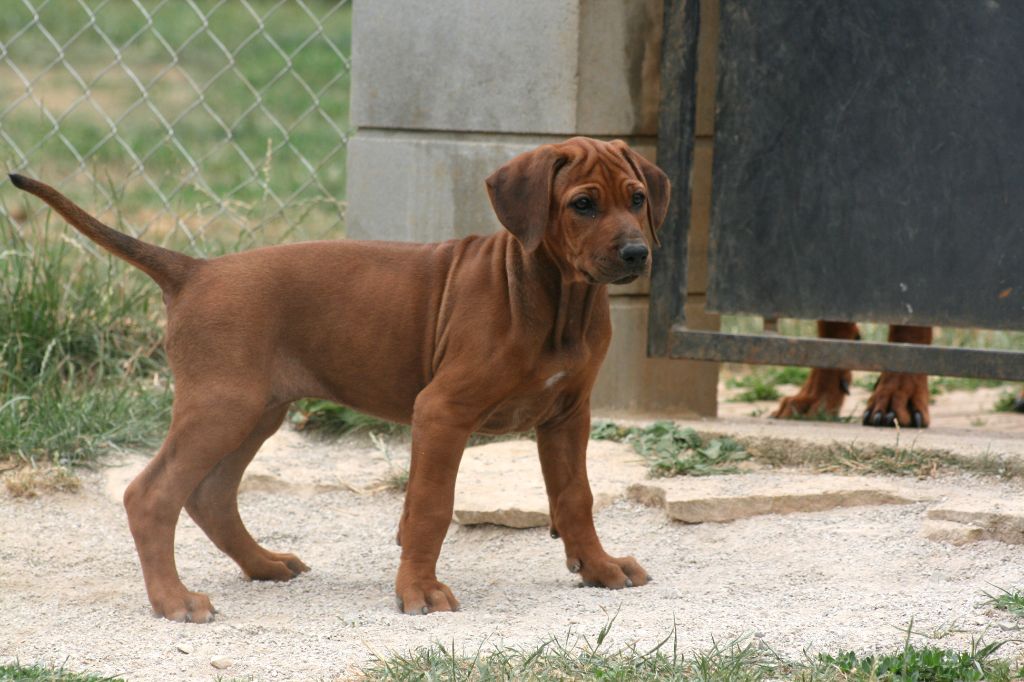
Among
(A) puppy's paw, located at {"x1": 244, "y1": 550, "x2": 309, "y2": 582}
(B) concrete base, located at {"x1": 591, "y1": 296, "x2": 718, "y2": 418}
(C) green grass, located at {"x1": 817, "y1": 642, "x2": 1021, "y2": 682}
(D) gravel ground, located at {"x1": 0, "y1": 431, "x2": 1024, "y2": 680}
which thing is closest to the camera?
(C) green grass, located at {"x1": 817, "y1": 642, "x2": 1021, "y2": 682}

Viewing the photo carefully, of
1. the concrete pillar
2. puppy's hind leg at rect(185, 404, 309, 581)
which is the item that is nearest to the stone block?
the concrete pillar

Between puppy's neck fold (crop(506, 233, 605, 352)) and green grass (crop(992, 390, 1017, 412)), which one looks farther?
green grass (crop(992, 390, 1017, 412))

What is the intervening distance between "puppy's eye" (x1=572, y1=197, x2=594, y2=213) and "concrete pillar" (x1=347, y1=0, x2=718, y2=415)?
1.60 m

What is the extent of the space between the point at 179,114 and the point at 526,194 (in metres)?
10.6

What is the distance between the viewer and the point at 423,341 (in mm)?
3863

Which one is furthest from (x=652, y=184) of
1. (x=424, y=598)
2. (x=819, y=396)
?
(x=819, y=396)

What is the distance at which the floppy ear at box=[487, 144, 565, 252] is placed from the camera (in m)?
3.61

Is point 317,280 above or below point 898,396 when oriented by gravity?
above

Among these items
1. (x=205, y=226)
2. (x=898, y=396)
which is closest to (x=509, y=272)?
(x=898, y=396)

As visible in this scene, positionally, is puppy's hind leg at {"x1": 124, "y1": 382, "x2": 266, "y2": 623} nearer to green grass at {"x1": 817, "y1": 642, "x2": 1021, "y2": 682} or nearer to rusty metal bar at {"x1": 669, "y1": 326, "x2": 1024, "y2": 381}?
green grass at {"x1": 817, "y1": 642, "x2": 1021, "y2": 682}

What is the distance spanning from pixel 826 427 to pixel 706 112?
1.31 m

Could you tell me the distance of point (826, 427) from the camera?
5203 millimetres

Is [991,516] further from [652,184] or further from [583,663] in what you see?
[583,663]

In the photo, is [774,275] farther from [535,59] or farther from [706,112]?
[535,59]
